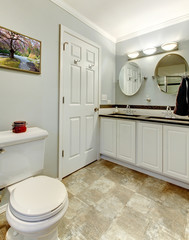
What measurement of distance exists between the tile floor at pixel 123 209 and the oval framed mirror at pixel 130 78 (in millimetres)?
1534

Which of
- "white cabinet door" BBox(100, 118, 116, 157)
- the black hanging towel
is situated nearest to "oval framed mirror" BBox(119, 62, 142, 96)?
"white cabinet door" BBox(100, 118, 116, 157)

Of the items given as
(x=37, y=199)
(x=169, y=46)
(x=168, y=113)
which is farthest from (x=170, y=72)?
(x=37, y=199)

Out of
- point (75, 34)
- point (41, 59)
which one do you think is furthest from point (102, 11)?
point (41, 59)

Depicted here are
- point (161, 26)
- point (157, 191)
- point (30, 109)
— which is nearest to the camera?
point (30, 109)

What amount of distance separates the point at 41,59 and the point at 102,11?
1.17 metres

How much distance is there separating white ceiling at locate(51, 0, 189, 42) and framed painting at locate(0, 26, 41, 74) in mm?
711

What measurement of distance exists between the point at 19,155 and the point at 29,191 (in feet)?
1.09

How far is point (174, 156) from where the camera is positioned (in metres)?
1.76

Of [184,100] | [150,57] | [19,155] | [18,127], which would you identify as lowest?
[19,155]

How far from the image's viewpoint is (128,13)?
201cm

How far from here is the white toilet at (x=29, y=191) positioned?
0.82m

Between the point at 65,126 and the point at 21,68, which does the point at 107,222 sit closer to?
the point at 65,126

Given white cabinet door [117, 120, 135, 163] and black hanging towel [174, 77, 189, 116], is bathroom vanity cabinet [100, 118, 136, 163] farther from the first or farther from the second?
black hanging towel [174, 77, 189, 116]

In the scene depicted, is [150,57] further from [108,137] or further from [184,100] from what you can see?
[108,137]
